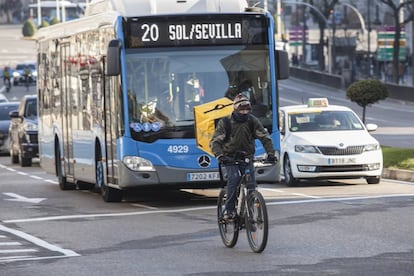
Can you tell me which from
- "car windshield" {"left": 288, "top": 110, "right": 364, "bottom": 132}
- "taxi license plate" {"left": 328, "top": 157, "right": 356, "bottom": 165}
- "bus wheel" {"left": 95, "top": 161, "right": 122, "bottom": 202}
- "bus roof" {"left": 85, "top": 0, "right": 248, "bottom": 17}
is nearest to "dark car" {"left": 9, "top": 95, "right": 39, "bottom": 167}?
"car windshield" {"left": 288, "top": 110, "right": 364, "bottom": 132}

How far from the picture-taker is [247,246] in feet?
49.5

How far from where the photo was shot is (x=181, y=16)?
21203 millimetres

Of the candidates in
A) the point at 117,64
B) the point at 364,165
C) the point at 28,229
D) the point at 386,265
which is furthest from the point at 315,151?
the point at 386,265

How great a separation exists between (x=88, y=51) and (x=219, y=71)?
3088mm

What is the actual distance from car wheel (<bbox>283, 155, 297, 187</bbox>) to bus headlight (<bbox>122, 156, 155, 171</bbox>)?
18.2 feet

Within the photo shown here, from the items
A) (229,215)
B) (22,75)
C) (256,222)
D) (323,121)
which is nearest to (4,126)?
(323,121)

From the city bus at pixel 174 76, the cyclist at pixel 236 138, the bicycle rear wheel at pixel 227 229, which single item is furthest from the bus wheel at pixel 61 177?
the cyclist at pixel 236 138

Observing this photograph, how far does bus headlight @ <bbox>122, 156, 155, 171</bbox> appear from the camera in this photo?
2091 centimetres

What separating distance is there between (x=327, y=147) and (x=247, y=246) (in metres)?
10.7

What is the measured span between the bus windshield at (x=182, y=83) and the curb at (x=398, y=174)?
6.02 metres

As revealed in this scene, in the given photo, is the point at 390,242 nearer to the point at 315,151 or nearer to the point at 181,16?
the point at 181,16

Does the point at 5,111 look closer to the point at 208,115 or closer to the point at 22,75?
the point at 208,115

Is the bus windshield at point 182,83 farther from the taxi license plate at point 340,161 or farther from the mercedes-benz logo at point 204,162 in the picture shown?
the taxi license plate at point 340,161

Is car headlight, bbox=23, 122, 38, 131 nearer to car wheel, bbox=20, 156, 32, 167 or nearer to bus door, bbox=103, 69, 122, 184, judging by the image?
car wheel, bbox=20, 156, 32, 167
